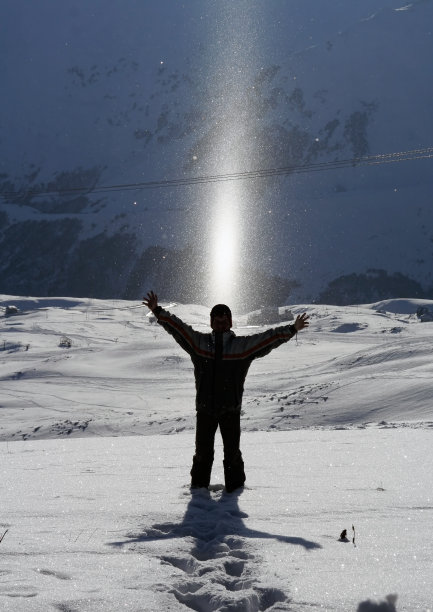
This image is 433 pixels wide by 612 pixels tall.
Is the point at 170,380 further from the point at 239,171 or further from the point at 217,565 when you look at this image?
the point at 239,171

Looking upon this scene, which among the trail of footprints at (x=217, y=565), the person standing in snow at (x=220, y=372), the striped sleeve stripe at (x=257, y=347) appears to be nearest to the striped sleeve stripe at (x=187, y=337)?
the person standing in snow at (x=220, y=372)

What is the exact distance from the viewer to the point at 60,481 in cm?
540

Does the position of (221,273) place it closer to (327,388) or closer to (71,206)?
(71,206)

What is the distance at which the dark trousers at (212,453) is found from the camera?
17.0 feet

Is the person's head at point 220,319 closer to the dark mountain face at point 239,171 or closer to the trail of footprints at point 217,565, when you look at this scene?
the trail of footprints at point 217,565

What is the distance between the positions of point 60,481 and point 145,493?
36.1 inches

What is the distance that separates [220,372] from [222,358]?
0.36ft

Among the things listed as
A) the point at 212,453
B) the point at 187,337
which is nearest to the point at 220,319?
the point at 187,337

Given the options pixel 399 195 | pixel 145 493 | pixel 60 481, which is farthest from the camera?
pixel 399 195

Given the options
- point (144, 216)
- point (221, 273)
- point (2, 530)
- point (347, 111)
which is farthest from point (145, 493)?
point (347, 111)

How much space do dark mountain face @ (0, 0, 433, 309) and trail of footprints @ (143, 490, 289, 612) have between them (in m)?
71.3

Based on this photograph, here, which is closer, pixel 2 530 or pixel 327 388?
pixel 2 530

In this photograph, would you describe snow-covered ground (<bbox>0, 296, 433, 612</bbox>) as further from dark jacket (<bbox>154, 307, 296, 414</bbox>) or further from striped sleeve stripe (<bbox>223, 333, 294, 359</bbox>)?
striped sleeve stripe (<bbox>223, 333, 294, 359</bbox>)

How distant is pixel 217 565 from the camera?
10.1 feet
